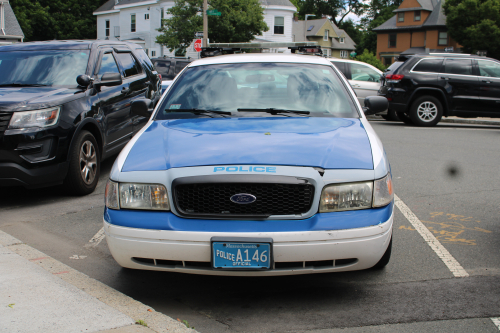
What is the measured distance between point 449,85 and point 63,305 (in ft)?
40.4

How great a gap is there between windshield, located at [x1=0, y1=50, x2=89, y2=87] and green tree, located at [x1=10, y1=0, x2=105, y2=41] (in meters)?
55.2

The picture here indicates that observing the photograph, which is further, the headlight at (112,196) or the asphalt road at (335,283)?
the headlight at (112,196)

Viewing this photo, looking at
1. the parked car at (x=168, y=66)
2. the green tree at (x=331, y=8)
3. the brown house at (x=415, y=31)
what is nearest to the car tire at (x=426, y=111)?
the parked car at (x=168, y=66)

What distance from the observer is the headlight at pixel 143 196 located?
10.7 feet

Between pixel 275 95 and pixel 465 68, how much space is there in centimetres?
1039

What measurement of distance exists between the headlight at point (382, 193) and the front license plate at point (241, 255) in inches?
29.4

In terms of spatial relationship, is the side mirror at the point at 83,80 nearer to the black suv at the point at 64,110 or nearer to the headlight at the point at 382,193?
the black suv at the point at 64,110

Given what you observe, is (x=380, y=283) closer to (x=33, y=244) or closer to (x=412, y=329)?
(x=412, y=329)

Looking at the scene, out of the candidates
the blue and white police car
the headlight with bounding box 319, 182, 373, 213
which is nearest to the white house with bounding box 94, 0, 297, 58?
the blue and white police car

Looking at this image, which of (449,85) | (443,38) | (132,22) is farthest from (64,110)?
(443,38)

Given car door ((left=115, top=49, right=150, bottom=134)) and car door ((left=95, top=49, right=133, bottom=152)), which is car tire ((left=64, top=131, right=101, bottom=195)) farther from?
car door ((left=115, top=49, right=150, bottom=134))

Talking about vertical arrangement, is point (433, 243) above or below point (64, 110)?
below

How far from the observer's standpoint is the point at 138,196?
331cm

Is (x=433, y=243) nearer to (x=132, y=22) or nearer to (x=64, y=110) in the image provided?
(x=64, y=110)
